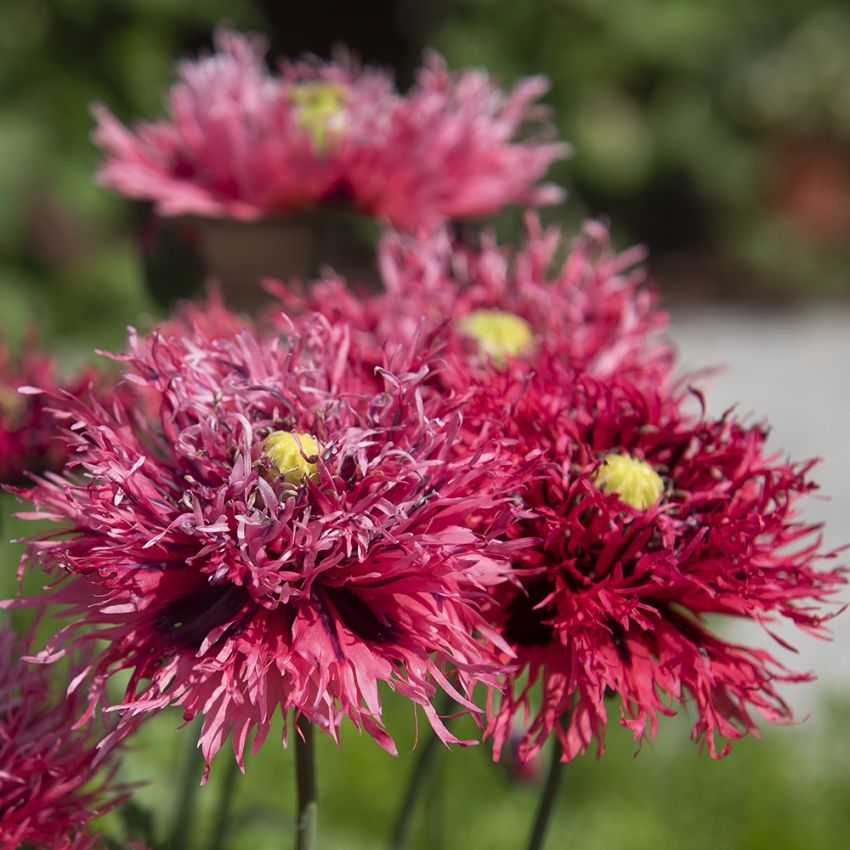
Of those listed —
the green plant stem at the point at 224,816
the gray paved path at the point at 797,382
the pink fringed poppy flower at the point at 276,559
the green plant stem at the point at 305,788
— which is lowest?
the green plant stem at the point at 224,816

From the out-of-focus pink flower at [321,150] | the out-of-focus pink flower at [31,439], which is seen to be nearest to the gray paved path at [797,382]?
the out-of-focus pink flower at [321,150]

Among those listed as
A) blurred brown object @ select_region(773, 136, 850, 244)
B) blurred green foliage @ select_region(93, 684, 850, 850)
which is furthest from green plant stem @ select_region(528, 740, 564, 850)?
blurred brown object @ select_region(773, 136, 850, 244)

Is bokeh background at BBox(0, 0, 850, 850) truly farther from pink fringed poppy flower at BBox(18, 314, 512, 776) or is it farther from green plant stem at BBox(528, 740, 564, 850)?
pink fringed poppy flower at BBox(18, 314, 512, 776)

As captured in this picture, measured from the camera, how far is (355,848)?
1.39m

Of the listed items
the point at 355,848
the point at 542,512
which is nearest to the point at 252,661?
Answer: the point at 542,512

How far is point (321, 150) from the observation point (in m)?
1.06

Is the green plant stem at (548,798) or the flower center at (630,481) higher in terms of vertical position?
the flower center at (630,481)

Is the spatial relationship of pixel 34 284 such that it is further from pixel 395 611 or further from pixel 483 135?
pixel 395 611

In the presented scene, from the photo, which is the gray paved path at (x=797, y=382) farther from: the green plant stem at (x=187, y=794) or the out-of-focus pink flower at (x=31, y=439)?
the out-of-focus pink flower at (x=31, y=439)

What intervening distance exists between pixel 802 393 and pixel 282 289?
3.04 meters

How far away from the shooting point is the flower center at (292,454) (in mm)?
638

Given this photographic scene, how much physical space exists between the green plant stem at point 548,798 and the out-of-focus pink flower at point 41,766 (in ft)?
0.75

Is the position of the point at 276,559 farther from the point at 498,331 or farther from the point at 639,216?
the point at 639,216

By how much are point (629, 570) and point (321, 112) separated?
1.87 ft
